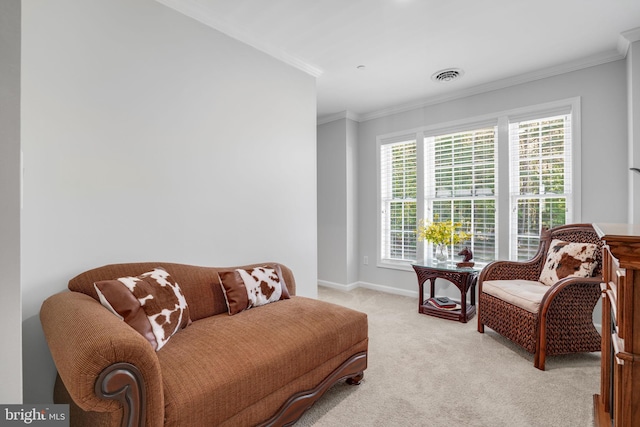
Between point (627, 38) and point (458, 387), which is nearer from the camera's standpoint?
point (458, 387)

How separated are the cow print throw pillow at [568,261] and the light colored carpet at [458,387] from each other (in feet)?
2.14

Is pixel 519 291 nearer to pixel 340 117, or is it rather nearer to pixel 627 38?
pixel 627 38

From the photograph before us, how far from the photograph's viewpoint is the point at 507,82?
3.61 meters

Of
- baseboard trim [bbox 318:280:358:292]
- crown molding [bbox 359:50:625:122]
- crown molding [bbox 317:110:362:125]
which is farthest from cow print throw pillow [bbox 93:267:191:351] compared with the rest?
crown molding [bbox 359:50:625:122]

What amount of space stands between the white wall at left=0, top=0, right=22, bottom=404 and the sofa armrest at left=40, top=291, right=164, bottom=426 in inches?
14.6

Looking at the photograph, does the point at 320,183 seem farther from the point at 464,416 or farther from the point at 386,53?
the point at 464,416

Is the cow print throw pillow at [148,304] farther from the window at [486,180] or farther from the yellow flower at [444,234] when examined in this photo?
the window at [486,180]

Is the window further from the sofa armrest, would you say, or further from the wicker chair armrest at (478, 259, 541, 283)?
the sofa armrest

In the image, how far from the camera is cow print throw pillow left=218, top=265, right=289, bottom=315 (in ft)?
7.23

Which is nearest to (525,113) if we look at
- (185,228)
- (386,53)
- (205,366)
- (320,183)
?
(386,53)

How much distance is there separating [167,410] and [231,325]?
2.18 feet

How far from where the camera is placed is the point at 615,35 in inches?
108

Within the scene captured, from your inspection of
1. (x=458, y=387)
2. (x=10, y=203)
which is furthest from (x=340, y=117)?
(x=10, y=203)

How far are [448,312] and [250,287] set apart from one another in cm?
228
